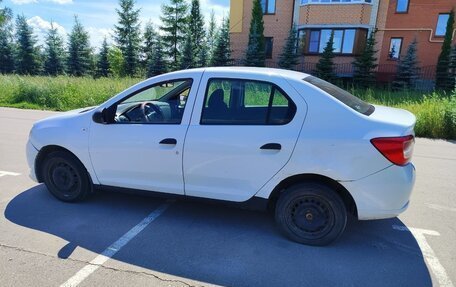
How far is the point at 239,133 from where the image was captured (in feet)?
10.7

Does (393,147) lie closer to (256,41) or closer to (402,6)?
(256,41)

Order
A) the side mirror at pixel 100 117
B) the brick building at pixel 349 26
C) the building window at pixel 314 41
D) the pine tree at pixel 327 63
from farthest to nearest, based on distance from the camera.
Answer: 1. the building window at pixel 314 41
2. the brick building at pixel 349 26
3. the pine tree at pixel 327 63
4. the side mirror at pixel 100 117

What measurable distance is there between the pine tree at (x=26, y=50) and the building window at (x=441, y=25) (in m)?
35.6

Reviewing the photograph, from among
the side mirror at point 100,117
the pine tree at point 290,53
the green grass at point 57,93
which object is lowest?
the green grass at point 57,93

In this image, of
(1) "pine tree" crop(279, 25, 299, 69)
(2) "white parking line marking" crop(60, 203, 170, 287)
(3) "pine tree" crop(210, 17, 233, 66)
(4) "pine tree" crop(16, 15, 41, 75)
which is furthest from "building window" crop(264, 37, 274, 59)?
(4) "pine tree" crop(16, 15, 41, 75)

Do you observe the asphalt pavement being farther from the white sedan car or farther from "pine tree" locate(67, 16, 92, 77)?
"pine tree" locate(67, 16, 92, 77)

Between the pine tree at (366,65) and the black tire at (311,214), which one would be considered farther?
the pine tree at (366,65)

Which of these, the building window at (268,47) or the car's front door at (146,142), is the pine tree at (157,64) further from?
the car's front door at (146,142)

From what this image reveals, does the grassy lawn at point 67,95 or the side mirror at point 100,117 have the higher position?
the side mirror at point 100,117

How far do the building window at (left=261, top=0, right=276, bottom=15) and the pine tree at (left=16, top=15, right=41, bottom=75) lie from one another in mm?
24436

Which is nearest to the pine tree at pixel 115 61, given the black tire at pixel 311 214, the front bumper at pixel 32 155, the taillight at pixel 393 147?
the front bumper at pixel 32 155

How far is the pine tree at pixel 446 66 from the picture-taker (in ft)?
60.3

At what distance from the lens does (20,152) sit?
644 centimetres

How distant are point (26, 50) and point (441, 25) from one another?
120 ft
